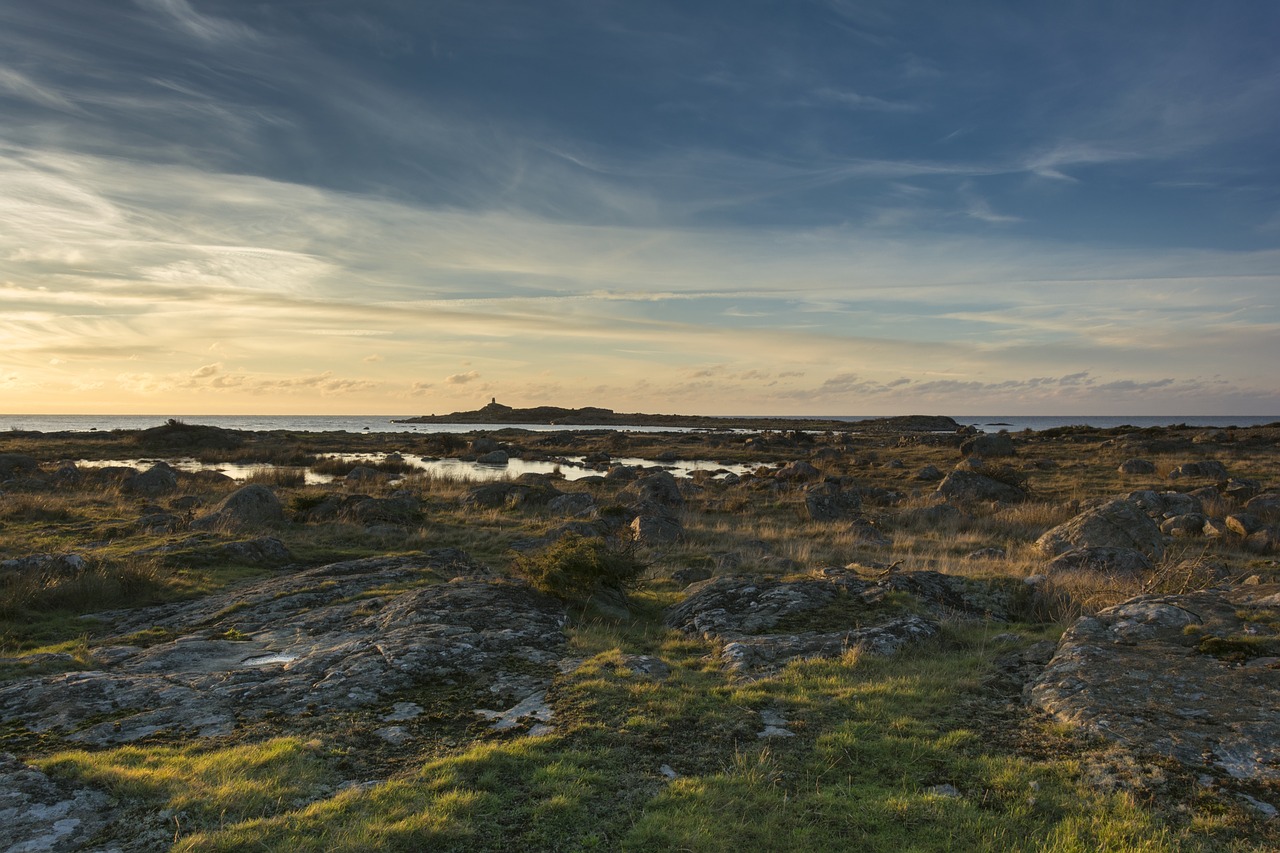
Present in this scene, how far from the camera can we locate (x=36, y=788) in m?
4.79

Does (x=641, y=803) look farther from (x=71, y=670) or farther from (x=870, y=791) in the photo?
(x=71, y=670)

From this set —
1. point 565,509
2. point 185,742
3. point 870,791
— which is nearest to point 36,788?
point 185,742

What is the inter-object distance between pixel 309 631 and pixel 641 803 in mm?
6897

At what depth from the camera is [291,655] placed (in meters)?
8.71

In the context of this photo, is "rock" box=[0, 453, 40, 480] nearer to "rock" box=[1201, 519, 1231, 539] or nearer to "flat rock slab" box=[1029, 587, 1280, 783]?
"flat rock slab" box=[1029, 587, 1280, 783]

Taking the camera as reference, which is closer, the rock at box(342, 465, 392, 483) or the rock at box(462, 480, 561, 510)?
the rock at box(462, 480, 561, 510)

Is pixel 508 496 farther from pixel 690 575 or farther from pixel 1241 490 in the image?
pixel 1241 490

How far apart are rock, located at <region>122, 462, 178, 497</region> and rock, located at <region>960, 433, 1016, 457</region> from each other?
174 feet

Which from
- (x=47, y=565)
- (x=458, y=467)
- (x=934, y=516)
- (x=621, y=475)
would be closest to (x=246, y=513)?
(x=47, y=565)

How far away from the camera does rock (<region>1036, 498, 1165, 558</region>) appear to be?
16.7 m

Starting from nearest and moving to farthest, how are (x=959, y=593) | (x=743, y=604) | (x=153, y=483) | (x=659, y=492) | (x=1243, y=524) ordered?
(x=743, y=604)
(x=959, y=593)
(x=1243, y=524)
(x=659, y=492)
(x=153, y=483)

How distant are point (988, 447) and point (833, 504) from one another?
1334 inches

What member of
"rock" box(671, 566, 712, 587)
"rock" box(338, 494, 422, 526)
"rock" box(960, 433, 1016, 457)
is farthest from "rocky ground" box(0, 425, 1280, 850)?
"rock" box(960, 433, 1016, 457)

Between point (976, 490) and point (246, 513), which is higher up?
Answer: point (246, 513)
